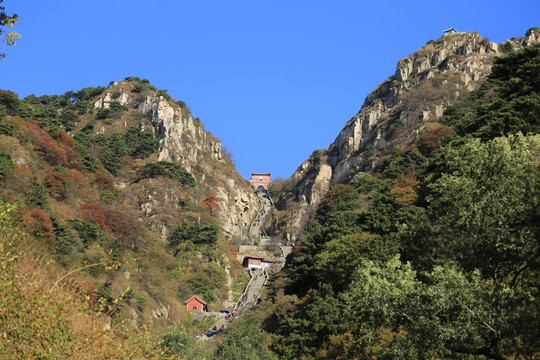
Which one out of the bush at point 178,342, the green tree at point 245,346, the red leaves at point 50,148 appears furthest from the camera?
the red leaves at point 50,148

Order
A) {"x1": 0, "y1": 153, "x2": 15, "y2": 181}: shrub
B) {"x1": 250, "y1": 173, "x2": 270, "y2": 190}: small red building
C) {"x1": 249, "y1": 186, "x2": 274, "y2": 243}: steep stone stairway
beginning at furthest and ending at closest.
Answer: {"x1": 250, "y1": 173, "x2": 270, "y2": 190}: small red building < {"x1": 249, "y1": 186, "x2": 274, "y2": 243}: steep stone stairway < {"x1": 0, "y1": 153, "x2": 15, "y2": 181}: shrub

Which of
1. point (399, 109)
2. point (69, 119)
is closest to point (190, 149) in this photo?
point (69, 119)

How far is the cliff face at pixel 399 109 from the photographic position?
8481 centimetres

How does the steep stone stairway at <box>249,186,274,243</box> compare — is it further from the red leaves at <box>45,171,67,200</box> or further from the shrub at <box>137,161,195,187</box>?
the red leaves at <box>45,171,67,200</box>

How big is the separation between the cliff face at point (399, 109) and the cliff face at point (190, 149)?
7.64 m

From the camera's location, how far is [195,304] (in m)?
57.0

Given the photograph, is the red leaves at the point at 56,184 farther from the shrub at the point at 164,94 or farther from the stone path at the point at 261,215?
the shrub at the point at 164,94

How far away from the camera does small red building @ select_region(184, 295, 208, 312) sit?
185ft

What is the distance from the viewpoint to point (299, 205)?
10094 centimetres

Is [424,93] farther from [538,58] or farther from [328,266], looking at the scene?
[328,266]

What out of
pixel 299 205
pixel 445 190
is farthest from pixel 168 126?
pixel 445 190

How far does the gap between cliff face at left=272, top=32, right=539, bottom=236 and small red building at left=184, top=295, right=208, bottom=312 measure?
3240 cm

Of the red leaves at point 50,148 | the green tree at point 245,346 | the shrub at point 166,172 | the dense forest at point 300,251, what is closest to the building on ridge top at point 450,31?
the dense forest at point 300,251

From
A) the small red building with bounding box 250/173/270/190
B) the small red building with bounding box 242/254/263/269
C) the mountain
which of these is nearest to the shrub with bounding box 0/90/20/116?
the mountain
